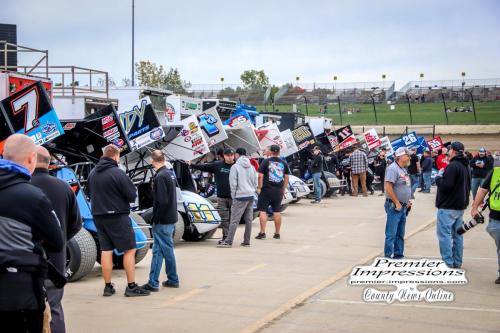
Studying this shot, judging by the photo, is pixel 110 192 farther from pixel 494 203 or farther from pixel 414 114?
pixel 414 114

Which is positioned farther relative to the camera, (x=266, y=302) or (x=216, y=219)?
(x=216, y=219)

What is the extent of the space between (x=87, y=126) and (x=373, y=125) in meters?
41.9

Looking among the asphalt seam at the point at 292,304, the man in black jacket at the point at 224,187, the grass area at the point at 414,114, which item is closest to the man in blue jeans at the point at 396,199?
the asphalt seam at the point at 292,304

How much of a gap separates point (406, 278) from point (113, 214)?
12.6 feet

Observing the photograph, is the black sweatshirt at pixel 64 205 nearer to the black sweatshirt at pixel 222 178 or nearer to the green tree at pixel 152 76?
the black sweatshirt at pixel 222 178

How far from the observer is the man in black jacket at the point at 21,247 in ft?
14.8

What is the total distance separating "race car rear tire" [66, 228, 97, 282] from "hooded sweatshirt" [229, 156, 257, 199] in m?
3.88

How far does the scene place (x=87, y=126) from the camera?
1142 centimetres

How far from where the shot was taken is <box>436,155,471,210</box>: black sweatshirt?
34.7 ft

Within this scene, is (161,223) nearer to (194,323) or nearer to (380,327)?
(194,323)

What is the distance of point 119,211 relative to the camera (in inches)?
348

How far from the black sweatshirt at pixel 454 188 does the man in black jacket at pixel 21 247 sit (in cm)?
709

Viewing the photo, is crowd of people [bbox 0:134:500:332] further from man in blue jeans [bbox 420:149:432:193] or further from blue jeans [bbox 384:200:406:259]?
man in blue jeans [bbox 420:149:432:193]

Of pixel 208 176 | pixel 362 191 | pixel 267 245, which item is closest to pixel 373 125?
pixel 362 191
